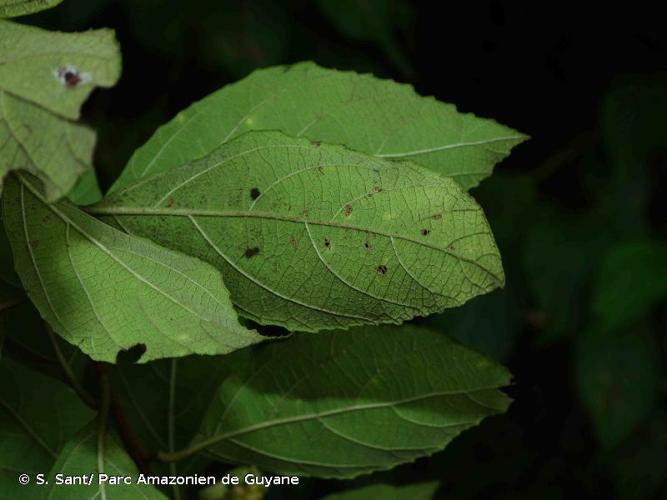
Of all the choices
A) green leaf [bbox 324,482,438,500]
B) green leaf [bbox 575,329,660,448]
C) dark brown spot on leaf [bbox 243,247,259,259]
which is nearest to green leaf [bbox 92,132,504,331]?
dark brown spot on leaf [bbox 243,247,259,259]

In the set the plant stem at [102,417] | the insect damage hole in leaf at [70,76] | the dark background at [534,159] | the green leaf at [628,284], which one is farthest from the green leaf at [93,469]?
the green leaf at [628,284]

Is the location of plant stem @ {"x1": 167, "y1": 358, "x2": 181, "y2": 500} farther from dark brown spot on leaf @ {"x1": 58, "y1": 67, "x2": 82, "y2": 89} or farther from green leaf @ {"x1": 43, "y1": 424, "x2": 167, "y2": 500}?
dark brown spot on leaf @ {"x1": 58, "y1": 67, "x2": 82, "y2": 89}

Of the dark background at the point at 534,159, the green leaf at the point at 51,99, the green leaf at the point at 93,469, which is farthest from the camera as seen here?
the dark background at the point at 534,159

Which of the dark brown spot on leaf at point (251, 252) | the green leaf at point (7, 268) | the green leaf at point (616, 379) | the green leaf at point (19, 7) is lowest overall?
the green leaf at point (616, 379)

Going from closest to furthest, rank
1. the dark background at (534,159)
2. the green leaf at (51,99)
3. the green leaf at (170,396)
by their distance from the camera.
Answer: the green leaf at (51,99), the green leaf at (170,396), the dark background at (534,159)

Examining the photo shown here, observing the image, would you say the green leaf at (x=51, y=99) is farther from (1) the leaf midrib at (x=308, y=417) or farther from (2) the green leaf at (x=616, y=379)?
(2) the green leaf at (x=616, y=379)

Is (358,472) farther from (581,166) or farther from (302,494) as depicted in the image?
(581,166)
